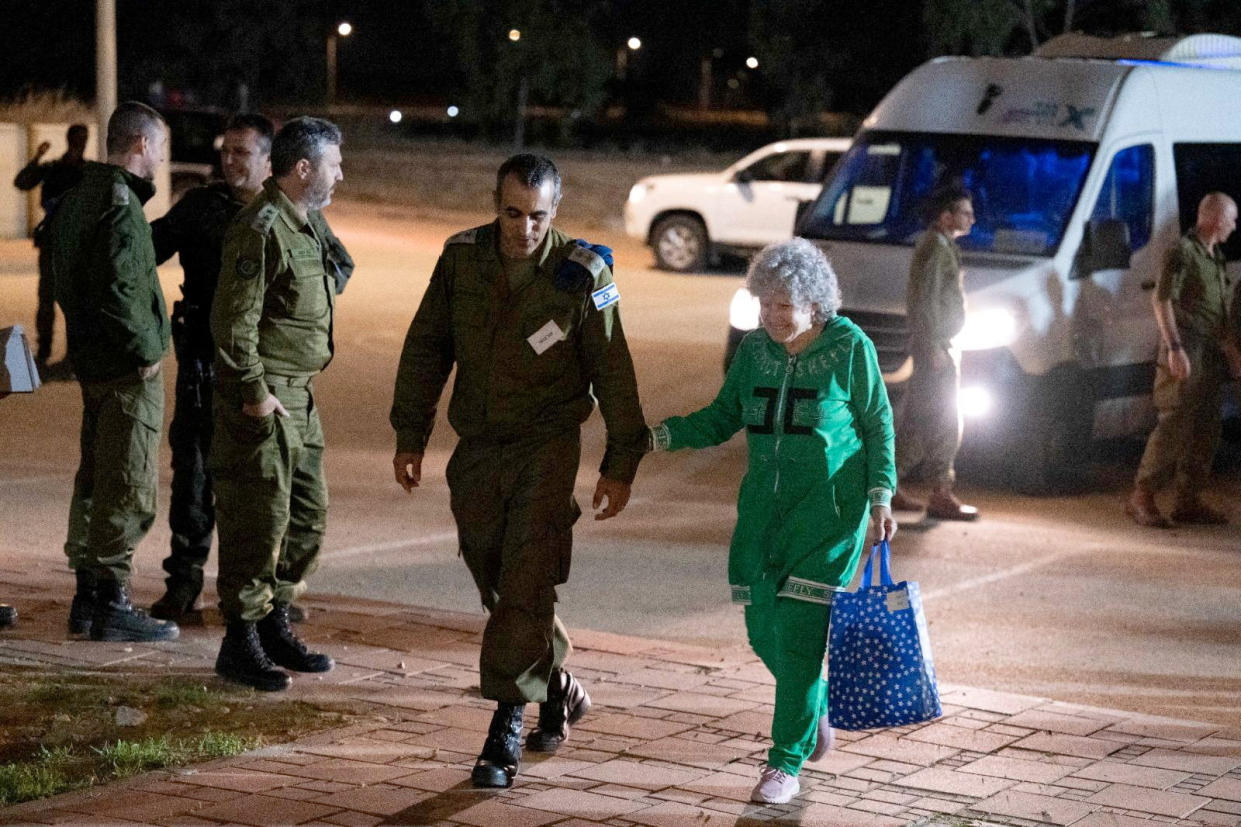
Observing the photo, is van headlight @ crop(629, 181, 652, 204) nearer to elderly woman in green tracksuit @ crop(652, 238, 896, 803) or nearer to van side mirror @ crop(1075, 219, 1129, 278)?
van side mirror @ crop(1075, 219, 1129, 278)

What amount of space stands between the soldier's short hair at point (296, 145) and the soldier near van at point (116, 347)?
0.90 metres

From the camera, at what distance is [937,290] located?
9930 millimetres

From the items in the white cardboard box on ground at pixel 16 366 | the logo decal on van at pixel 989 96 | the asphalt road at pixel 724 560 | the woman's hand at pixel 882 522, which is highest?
the logo decal on van at pixel 989 96

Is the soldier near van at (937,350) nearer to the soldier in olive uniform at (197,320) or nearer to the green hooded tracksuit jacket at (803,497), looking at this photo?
the soldier in olive uniform at (197,320)

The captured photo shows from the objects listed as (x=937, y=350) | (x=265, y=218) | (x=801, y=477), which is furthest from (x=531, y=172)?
(x=937, y=350)

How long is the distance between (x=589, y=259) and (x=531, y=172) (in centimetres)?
30

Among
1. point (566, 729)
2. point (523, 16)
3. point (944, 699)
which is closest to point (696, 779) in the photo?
point (566, 729)

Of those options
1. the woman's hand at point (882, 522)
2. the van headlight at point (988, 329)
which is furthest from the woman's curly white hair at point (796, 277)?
the van headlight at point (988, 329)

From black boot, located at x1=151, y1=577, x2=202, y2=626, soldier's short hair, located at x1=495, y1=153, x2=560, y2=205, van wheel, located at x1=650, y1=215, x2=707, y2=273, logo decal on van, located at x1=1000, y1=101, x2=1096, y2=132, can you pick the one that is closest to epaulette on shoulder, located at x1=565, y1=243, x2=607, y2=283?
soldier's short hair, located at x1=495, y1=153, x2=560, y2=205

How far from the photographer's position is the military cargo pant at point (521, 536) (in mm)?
5543

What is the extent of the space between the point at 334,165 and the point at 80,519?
6.25ft

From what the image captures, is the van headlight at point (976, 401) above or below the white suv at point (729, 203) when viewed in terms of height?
below

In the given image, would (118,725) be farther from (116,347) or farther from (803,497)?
(803,497)

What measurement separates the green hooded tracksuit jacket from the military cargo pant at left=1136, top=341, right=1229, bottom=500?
17.1 feet
